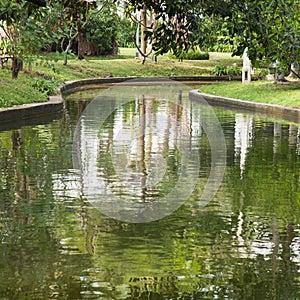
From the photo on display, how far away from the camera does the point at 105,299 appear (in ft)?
22.2

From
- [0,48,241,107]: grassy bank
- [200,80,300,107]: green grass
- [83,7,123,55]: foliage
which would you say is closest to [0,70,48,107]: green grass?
[0,48,241,107]: grassy bank

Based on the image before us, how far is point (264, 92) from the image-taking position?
3478 cm

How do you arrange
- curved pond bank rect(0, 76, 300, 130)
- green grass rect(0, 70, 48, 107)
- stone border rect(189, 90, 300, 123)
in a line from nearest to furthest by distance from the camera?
curved pond bank rect(0, 76, 300, 130), green grass rect(0, 70, 48, 107), stone border rect(189, 90, 300, 123)

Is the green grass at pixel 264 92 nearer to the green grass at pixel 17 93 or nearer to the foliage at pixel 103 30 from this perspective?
the green grass at pixel 17 93

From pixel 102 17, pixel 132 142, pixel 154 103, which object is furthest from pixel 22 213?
pixel 102 17

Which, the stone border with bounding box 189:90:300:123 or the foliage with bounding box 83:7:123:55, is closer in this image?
the stone border with bounding box 189:90:300:123

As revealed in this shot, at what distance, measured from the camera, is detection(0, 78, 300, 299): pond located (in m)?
7.32

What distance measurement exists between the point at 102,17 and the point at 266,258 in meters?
59.1

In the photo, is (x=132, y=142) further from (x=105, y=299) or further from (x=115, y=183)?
(x=105, y=299)

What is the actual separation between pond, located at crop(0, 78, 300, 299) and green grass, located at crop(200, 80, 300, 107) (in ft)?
29.8

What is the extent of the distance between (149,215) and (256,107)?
20.4 m

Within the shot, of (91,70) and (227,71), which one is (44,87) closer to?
(91,70)

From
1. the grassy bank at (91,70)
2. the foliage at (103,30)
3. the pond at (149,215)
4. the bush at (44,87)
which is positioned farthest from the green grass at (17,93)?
the foliage at (103,30)

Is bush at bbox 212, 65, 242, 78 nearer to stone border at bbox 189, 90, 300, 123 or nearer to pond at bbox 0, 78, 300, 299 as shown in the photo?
stone border at bbox 189, 90, 300, 123
